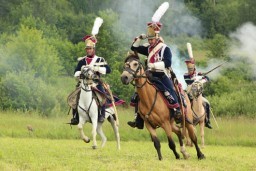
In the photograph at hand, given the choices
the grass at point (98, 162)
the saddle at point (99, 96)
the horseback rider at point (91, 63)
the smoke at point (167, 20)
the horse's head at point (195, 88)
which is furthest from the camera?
the smoke at point (167, 20)

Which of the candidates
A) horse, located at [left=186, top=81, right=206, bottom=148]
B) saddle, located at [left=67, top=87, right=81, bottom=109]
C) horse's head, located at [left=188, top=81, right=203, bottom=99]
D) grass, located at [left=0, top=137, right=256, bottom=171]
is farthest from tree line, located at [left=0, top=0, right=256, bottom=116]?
grass, located at [left=0, top=137, right=256, bottom=171]

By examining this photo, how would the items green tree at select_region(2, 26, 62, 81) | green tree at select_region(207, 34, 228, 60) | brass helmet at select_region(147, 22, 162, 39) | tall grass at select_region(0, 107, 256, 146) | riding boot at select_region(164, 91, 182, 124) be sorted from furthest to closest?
green tree at select_region(207, 34, 228, 60) < green tree at select_region(2, 26, 62, 81) < tall grass at select_region(0, 107, 256, 146) < brass helmet at select_region(147, 22, 162, 39) < riding boot at select_region(164, 91, 182, 124)

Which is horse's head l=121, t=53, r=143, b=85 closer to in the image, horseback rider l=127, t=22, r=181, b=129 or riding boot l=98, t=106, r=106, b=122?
horseback rider l=127, t=22, r=181, b=129

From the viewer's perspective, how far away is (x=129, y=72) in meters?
16.1

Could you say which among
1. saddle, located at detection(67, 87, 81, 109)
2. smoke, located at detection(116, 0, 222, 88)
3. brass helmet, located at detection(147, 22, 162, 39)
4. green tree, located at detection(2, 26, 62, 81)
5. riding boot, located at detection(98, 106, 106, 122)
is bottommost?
riding boot, located at detection(98, 106, 106, 122)

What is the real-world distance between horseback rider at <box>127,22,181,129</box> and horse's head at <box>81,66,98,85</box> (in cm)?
321

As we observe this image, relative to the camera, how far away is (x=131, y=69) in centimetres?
1625

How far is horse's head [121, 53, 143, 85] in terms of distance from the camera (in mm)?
16045

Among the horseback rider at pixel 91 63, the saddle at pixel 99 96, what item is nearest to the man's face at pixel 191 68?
the saddle at pixel 99 96

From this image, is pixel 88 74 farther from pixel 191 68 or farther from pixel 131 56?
pixel 191 68

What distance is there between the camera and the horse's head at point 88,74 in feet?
66.0

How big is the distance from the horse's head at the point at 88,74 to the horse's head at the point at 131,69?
367 centimetres

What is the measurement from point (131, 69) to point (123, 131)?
14.7 metres

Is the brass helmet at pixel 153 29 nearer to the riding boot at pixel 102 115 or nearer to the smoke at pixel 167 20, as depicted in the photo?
the riding boot at pixel 102 115
